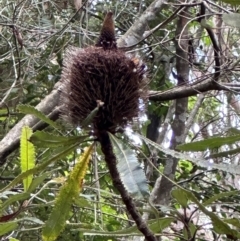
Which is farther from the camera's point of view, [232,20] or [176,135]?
[176,135]

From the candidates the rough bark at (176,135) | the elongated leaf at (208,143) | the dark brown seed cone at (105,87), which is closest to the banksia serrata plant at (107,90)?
the dark brown seed cone at (105,87)

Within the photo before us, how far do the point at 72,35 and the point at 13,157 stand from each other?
0.57 meters

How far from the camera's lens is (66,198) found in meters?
0.86

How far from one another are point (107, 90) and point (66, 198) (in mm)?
195

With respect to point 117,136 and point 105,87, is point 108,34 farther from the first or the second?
point 117,136

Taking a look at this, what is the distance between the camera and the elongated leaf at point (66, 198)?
86 cm

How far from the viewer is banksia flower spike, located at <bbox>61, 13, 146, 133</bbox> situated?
0.83 meters

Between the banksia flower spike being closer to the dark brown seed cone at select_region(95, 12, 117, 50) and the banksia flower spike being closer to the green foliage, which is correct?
the dark brown seed cone at select_region(95, 12, 117, 50)

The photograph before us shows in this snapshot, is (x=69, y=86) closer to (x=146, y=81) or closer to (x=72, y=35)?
(x=146, y=81)

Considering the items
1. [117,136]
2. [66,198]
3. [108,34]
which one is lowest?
[66,198]

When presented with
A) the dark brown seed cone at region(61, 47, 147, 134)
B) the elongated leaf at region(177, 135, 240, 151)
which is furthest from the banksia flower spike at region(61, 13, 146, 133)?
the elongated leaf at region(177, 135, 240, 151)

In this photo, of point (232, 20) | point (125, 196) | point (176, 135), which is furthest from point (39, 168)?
point (176, 135)

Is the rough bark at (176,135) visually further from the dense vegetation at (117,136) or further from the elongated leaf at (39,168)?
the elongated leaf at (39,168)

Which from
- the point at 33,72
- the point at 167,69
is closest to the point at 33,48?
the point at 33,72
